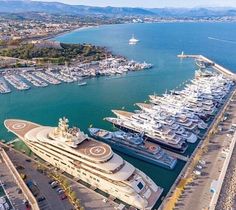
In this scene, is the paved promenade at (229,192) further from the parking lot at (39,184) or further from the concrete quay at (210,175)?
the parking lot at (39,184)

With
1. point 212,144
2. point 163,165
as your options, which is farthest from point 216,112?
point 163,165

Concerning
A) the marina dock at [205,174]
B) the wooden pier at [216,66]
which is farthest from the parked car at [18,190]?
the wooden pier at [216,66]

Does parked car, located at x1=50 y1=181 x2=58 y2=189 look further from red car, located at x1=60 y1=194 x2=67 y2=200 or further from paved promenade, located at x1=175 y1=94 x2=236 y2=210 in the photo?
paved promenade, located at x1=175 y1=94 x2=236 y2=210

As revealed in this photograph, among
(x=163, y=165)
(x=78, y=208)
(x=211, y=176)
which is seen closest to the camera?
(x=78, y=208)

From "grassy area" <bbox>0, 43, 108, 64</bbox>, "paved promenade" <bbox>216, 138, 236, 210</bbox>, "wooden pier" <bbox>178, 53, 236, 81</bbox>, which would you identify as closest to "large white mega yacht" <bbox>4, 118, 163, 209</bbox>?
"paved promenade" <bbox>216, 138, 236, 210</bbox>

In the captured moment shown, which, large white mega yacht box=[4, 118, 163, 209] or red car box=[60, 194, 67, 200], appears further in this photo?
red car box=[60, 194, 67, 200]

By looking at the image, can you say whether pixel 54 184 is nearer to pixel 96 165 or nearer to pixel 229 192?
pixel 96 165

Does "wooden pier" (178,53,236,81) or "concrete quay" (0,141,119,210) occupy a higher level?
"wooden pier" (178,53,236,81)

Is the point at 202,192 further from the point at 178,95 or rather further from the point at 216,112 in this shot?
the point at 178,95

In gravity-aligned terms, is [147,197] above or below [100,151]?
below
